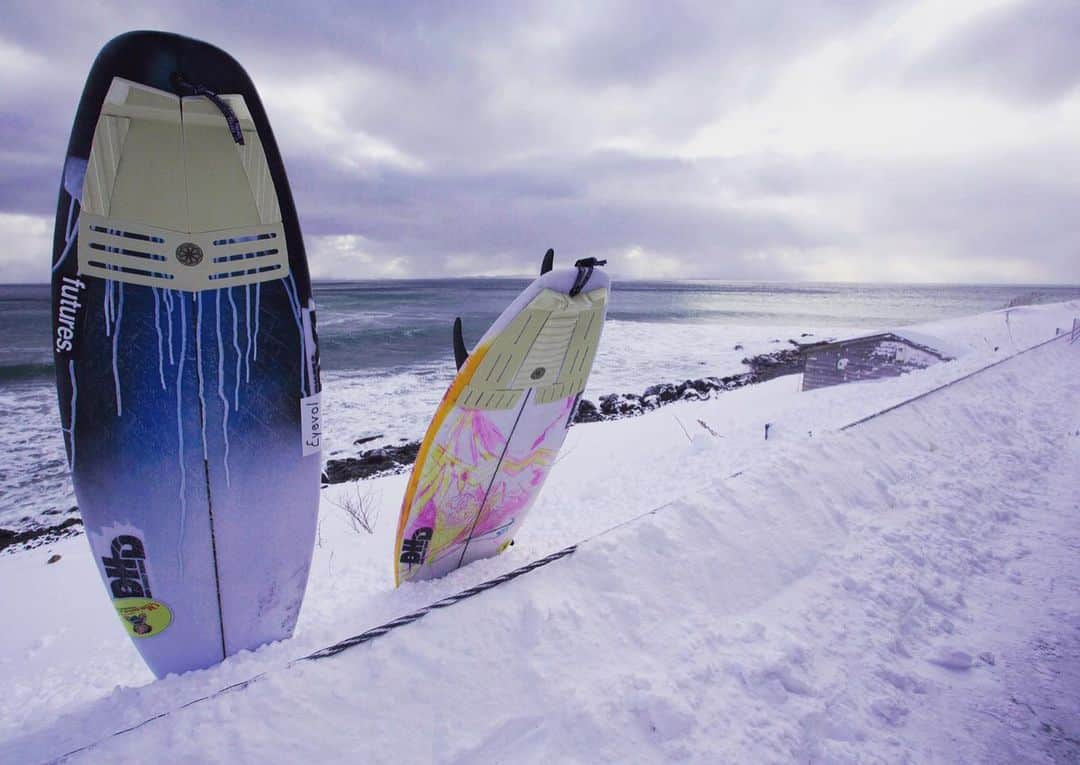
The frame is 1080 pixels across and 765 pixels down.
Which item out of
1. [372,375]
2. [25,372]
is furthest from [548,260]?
[25,372]

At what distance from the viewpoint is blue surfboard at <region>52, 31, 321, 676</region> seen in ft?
5.68

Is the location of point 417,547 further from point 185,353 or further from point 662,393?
point 662,393

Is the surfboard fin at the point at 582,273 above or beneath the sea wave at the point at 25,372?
above

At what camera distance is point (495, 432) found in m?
2.62

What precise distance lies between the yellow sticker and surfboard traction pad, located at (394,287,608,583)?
968 millimetres

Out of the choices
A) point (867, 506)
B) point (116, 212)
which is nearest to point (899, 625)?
point (867, 506)

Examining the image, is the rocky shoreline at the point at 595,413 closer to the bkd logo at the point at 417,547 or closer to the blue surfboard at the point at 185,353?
the bkd logo at the point at 417,547

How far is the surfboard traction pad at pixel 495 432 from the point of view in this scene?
96.0 inches

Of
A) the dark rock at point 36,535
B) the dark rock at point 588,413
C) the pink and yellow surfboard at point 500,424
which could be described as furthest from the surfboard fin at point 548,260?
the dark rock at point 588,413

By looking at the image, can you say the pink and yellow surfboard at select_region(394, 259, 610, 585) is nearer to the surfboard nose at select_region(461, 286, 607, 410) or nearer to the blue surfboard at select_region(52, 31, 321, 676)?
the surfboard nose at select_region(461, 286, 607, 410)

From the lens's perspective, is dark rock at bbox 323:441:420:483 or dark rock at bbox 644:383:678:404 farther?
dark rock at bbox 644:383:678:404

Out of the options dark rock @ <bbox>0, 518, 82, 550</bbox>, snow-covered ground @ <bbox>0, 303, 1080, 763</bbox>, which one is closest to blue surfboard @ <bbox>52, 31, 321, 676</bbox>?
snow-covered ground @ <bbox>0, 303, 1080, 763</bbox>

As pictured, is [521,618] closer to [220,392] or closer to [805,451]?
[220,392]

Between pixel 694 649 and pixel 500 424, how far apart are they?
128cm
